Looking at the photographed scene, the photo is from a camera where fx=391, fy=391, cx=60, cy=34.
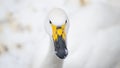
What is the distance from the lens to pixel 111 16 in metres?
1.89

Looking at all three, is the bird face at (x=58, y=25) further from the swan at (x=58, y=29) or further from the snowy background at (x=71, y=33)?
the snowy background at (x=71, y=33)

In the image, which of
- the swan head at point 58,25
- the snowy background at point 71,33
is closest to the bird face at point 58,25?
the swan head at point 58,25

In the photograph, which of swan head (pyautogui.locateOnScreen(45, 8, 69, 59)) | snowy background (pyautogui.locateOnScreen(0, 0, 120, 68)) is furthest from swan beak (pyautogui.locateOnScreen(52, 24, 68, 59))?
snowy background (pyautogui.locateOnScreen(0, 0, 120, 68))

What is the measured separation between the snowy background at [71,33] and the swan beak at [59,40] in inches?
9.9

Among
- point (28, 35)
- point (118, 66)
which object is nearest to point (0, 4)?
point (28, 35)

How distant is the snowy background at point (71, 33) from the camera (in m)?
1.77

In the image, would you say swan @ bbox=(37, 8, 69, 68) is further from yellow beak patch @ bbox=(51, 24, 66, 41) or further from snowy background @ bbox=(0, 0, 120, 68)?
snowy background @ bbox=(0, 0, 120, 68)

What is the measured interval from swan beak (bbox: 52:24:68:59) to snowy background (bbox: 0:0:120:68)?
0.25 meters

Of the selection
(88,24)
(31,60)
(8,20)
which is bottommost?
(31,60)

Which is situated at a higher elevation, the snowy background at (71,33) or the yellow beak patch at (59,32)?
the snowy background at (71,33)

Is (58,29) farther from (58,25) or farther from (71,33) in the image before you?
(71,33)

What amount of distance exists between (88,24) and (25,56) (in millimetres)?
386

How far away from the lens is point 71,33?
1.81 m

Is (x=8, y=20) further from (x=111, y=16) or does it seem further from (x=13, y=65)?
(x=111, y=16)
